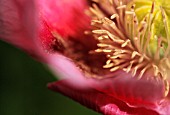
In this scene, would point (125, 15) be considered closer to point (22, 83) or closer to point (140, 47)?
point (140, 47)

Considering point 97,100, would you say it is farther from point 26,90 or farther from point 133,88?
point 26,90

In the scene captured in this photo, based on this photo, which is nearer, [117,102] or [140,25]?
[117,102]

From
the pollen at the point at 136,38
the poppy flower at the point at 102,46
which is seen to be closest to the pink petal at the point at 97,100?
the poppy flower at the point at 102,46

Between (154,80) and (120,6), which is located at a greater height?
(120,6)

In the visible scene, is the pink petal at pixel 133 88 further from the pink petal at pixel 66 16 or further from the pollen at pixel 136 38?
the pink petal at pixel 66 16

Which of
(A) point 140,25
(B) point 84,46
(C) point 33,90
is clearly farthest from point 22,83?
(A) point 140,25

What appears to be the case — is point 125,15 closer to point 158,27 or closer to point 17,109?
point 158,27
